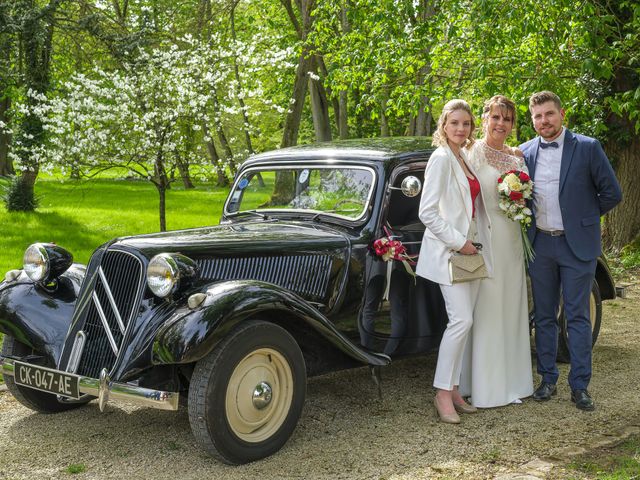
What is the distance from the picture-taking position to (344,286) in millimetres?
4941

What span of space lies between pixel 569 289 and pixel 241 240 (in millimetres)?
2196

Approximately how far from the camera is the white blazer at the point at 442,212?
4664mm

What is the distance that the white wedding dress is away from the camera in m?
5.08

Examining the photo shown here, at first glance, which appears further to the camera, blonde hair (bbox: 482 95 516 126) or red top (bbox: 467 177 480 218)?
blonde hair (bbox: 482 95 516 126)

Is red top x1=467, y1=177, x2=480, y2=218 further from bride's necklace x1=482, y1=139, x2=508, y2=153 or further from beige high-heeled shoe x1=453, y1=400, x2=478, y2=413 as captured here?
beige high-heeled shoe x1=453, y1=400, x2=478, y2=413

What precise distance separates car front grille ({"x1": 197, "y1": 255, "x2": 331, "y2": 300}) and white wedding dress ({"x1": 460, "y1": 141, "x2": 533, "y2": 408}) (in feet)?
3.62

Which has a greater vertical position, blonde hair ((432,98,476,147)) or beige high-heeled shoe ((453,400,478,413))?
blonde hair ((432,98,476,147))

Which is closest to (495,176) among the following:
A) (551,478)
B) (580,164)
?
(580,164)

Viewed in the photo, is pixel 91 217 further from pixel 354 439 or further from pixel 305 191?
pixel 354 439

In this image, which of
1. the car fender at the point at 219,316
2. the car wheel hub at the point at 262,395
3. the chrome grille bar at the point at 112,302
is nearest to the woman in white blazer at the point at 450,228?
the car fender at the point at 219,316

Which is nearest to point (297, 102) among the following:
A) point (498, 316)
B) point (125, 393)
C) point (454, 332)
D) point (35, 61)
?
point (35, 61)

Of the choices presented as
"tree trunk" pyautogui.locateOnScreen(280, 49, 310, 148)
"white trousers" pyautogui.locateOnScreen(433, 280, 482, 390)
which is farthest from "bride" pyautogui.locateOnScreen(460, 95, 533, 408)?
"tree trunk" pyautogui.locateOnScreen(280, 49, 310, 148)

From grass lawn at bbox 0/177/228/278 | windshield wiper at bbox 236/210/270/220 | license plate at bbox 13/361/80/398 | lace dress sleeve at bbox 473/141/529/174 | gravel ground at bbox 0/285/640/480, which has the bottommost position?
grass lawn at bbox 0/177/228/278

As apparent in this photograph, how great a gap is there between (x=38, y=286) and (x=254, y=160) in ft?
6.50
